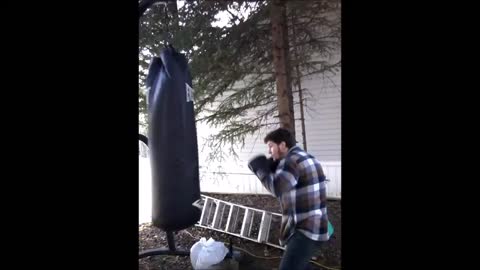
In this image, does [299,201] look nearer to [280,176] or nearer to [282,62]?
[280,176]

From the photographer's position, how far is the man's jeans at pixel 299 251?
147 centimetres

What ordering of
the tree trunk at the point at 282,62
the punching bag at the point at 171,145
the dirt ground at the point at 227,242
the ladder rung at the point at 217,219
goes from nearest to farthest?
1. the punching bag at the point at 171,145
2. the dirt ground at the point at 227,242
3. the ladder rung at the point at 217,219
4. the tree trunk at the point at 282,62

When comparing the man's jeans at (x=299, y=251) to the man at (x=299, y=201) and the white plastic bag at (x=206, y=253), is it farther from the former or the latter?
the white plastic bag at (x=206, y=253)

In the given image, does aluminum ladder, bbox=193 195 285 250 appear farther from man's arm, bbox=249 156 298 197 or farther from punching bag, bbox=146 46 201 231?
man's arm, bbox=249 156 298 197

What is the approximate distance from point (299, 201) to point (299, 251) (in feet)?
0.80

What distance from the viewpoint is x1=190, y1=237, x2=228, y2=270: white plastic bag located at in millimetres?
1504

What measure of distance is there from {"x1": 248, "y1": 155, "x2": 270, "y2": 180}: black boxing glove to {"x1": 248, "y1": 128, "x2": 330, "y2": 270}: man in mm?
15

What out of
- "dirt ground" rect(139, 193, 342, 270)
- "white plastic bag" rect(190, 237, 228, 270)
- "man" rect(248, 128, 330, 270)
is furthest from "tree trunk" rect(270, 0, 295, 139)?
"white plastic bag" rect(190, 237, 228, 270)

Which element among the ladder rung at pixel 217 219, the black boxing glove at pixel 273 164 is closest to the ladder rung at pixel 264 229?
the ladder rung at pixel 217 219

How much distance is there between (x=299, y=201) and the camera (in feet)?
4.79

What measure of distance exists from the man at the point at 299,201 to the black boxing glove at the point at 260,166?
2 cm

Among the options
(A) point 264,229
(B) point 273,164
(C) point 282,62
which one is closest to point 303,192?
(B) point 273,164
